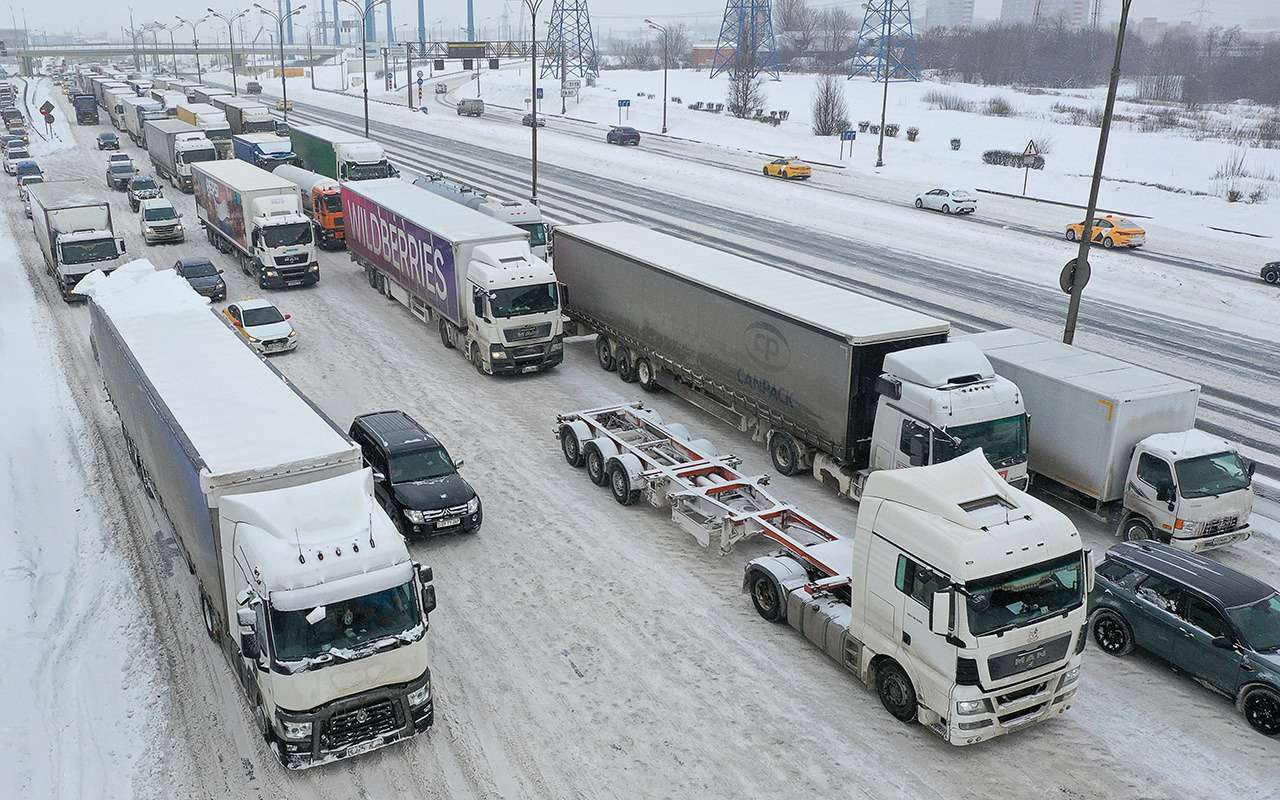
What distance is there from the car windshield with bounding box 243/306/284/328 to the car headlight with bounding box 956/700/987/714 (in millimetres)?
22038

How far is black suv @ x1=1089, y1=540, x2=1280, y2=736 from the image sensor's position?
41.4 ft

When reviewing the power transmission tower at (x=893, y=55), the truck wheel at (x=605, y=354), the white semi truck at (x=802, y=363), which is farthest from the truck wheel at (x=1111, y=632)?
the power transmission tower at (x=893, y=55)

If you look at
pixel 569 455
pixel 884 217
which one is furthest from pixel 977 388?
pixel 884 217

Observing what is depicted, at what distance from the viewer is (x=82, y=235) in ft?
107

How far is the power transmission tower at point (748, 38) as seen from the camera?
361 feet

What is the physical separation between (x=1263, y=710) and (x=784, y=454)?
31.4 ft

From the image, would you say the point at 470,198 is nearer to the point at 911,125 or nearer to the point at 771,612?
the point at 771,612

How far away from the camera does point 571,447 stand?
2044cm

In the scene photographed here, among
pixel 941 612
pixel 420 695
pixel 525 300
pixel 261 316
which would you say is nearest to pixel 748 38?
pixel 261 316

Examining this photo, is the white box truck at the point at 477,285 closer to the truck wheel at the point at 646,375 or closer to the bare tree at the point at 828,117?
the truck wheel at the point at 646,375

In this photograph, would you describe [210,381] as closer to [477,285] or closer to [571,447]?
[571,447]

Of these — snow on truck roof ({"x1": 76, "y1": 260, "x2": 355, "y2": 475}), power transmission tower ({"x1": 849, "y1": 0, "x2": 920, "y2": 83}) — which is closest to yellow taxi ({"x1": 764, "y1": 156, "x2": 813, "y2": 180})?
snow on truck roof ({"x1": 76, "y1": 260, "x2": 355, "y2": 475})

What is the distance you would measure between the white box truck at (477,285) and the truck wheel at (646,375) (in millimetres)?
2272

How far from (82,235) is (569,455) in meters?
22.0
